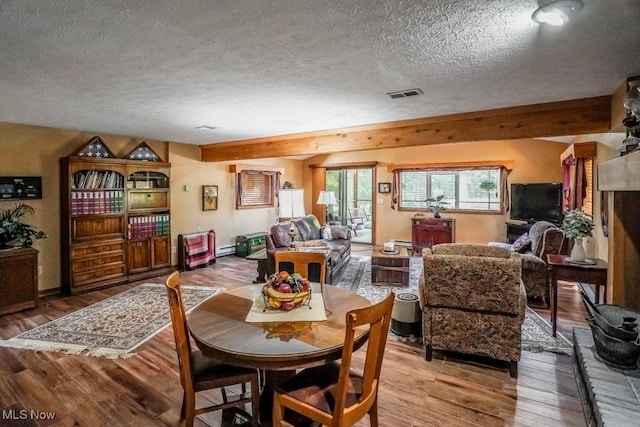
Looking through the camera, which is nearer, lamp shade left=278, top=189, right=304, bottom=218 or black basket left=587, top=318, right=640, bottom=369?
black basket left=587, top=318, right=640, bottom=369

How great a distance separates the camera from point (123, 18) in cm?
179

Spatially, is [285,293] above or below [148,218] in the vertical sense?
below

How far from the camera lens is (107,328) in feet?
11.8

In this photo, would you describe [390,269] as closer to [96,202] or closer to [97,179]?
[96,202]

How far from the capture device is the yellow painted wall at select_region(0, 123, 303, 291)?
4.52m

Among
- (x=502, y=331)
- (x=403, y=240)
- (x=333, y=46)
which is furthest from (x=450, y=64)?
(x=403, y=240)

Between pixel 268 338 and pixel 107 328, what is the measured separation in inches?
110

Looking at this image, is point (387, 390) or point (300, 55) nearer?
point (300, 55)

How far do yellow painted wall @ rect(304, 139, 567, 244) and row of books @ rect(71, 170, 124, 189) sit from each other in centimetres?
524

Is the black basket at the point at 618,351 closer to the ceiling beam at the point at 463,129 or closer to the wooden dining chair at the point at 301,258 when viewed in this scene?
the wooden dining chair at the point at 301,258

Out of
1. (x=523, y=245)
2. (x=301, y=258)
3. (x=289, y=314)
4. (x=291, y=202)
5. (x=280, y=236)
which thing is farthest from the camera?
(x=280, y=236)

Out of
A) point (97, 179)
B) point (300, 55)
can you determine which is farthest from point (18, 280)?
point (300, 55)

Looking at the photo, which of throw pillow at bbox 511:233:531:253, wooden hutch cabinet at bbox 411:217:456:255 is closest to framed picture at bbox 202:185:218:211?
wooden hutch cabinet at bbox 411:217:456:255

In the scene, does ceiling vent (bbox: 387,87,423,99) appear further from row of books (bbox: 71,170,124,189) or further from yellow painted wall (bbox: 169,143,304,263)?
yellow painted wall (bbox: 169,143,304,263)
